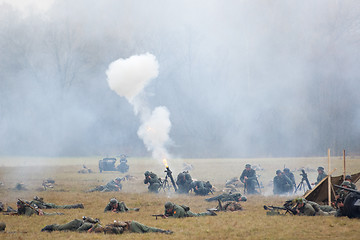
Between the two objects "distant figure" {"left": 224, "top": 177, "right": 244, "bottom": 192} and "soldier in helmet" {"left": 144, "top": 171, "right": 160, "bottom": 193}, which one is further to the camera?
"distant figure" {"left": 224, "top": 177, "right": 244, "bottom": 192}

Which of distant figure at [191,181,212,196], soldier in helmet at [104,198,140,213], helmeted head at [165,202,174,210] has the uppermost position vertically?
distant figure at [191,181,212,196]

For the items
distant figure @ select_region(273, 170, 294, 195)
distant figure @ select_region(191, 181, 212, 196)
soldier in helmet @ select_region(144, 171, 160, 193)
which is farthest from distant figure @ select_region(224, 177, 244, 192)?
soldier in helmet @ select_region(144, 171, 160, 193)

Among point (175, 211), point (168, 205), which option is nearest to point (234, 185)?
point (175, 211)

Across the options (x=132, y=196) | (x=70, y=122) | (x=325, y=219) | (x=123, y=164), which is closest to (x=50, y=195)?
(x=132, y=196)

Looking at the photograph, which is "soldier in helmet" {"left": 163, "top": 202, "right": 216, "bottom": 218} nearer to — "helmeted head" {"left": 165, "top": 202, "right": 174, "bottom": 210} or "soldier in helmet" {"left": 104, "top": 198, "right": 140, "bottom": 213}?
"helmeted head" {"left": 165, "top": 202, "right": 174, "bottom": 210}

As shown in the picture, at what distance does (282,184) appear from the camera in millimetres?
28734

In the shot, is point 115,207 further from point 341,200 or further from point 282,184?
point 282,184

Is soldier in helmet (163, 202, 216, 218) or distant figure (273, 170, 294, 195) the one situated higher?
distant figure (273, 170, 294, 195)

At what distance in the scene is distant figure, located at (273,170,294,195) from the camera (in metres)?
28.4

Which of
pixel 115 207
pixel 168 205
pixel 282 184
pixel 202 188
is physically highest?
pixel 282 184

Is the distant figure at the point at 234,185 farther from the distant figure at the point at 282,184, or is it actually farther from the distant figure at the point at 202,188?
the distant figure at the point at 282,184

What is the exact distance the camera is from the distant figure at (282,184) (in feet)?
93.2

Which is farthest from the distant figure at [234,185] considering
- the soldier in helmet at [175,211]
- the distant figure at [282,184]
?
the soldier in helmet at [175,211]

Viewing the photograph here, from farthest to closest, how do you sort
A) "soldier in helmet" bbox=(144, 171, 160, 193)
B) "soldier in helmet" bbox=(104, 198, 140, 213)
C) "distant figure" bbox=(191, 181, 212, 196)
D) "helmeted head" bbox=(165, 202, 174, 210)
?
1. "soldier in helmet" bbox=(144, 171, 160, 193)
2. "distant figure" bbox=(191, 181, 212, 196)
3. "soldier in helmet" bbox=(104, 198, 140, 213)
4. "helmeted head" bbox=(165, 202, 174, 210)
